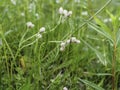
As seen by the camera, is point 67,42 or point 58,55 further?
point 58,55

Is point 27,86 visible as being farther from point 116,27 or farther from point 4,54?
point 116,27

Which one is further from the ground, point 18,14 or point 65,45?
point 18,14

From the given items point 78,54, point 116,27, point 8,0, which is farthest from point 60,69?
point 8,0

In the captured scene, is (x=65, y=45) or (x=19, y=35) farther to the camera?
(x=19, y=35)

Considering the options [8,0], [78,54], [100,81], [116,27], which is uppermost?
[8,0]

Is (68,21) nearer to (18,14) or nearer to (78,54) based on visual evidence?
(78,54)

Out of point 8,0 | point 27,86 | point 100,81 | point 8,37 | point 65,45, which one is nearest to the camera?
point 27,86

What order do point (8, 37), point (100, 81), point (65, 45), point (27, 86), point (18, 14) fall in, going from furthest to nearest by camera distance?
point (18, 14) → point (8, 37) → point (100, 81) → point (65, 45) → point (27, 86)
